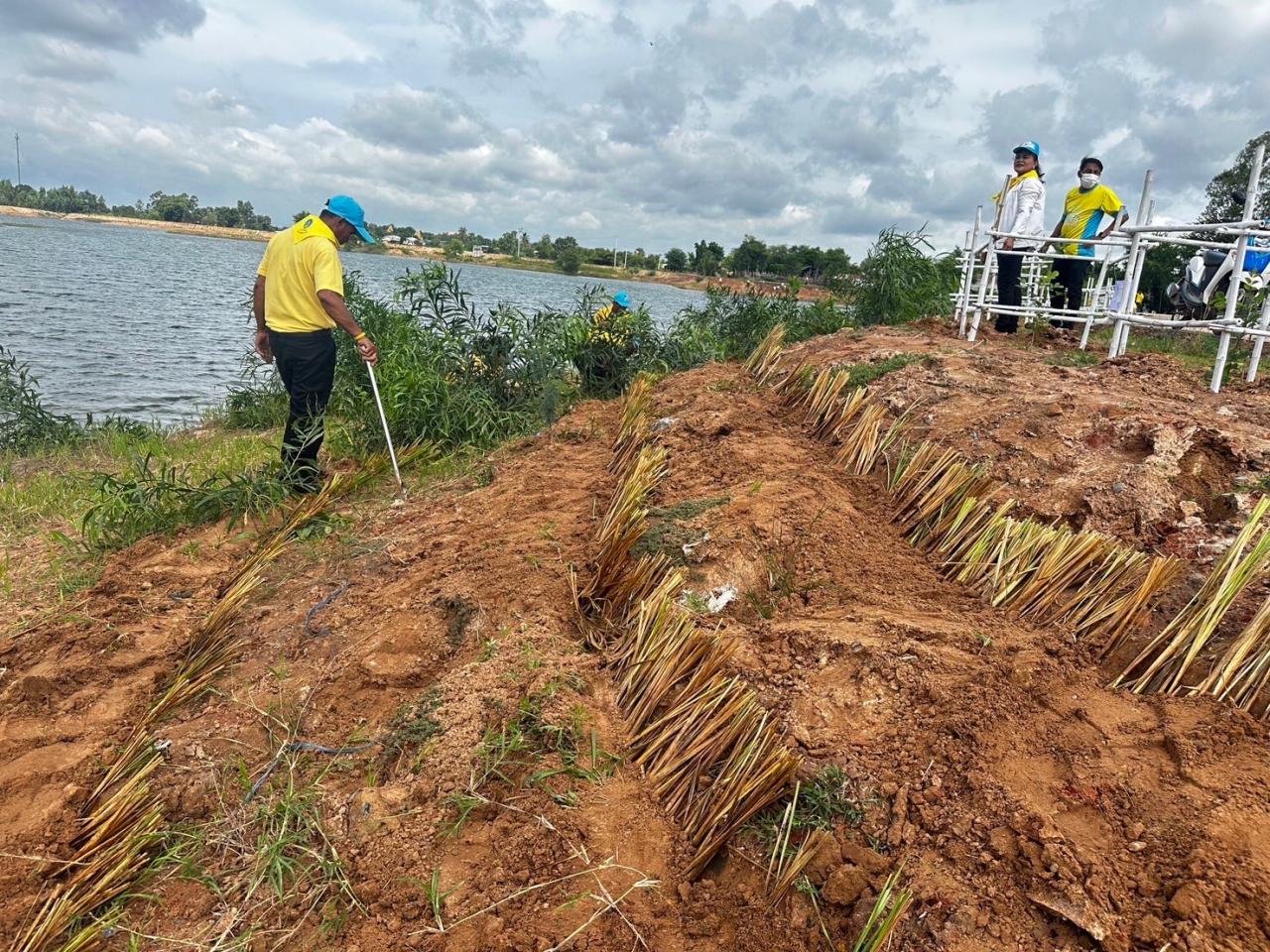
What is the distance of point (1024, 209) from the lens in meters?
6.94

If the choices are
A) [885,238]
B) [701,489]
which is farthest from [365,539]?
[885,238]

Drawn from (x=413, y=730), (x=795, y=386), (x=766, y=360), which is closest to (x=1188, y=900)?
(x=413, y=730)

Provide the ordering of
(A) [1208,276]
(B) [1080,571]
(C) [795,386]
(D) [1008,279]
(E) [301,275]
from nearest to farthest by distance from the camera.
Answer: (B) [1080,571]
(E) [301,275]
(C) [795,386]
(A) [1208,276]
(D) [1008,279]

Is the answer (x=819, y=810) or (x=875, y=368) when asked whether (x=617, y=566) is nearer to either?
(x=819, y=810)

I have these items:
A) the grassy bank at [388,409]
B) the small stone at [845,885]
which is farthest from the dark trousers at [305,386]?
the small stone at [845,885]

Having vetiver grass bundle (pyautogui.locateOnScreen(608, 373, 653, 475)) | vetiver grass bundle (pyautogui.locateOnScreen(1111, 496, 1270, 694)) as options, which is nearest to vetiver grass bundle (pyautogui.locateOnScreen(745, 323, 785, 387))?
vetiver grass bundle (pyautogui.locateOnScreen(608, 373, 653, 475))

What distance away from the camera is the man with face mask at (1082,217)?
7242 mm

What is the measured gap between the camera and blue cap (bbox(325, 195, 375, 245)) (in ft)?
16.5

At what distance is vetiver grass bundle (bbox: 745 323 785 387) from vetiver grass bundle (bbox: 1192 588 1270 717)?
4.51 metres

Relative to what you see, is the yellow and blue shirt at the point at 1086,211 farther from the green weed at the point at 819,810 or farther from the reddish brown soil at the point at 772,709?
the green weed at the point at 819,810

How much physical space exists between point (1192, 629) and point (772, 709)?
131cm

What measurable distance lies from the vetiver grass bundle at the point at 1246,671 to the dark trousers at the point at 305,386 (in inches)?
188

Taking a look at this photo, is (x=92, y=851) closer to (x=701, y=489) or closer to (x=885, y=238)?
(x=701, y=489)

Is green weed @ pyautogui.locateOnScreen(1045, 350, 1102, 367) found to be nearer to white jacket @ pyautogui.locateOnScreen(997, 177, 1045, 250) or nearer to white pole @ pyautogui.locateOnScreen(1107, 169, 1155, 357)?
white pole @ pyautogui.locateOnScreen(1107, 169, 1155, 357)
